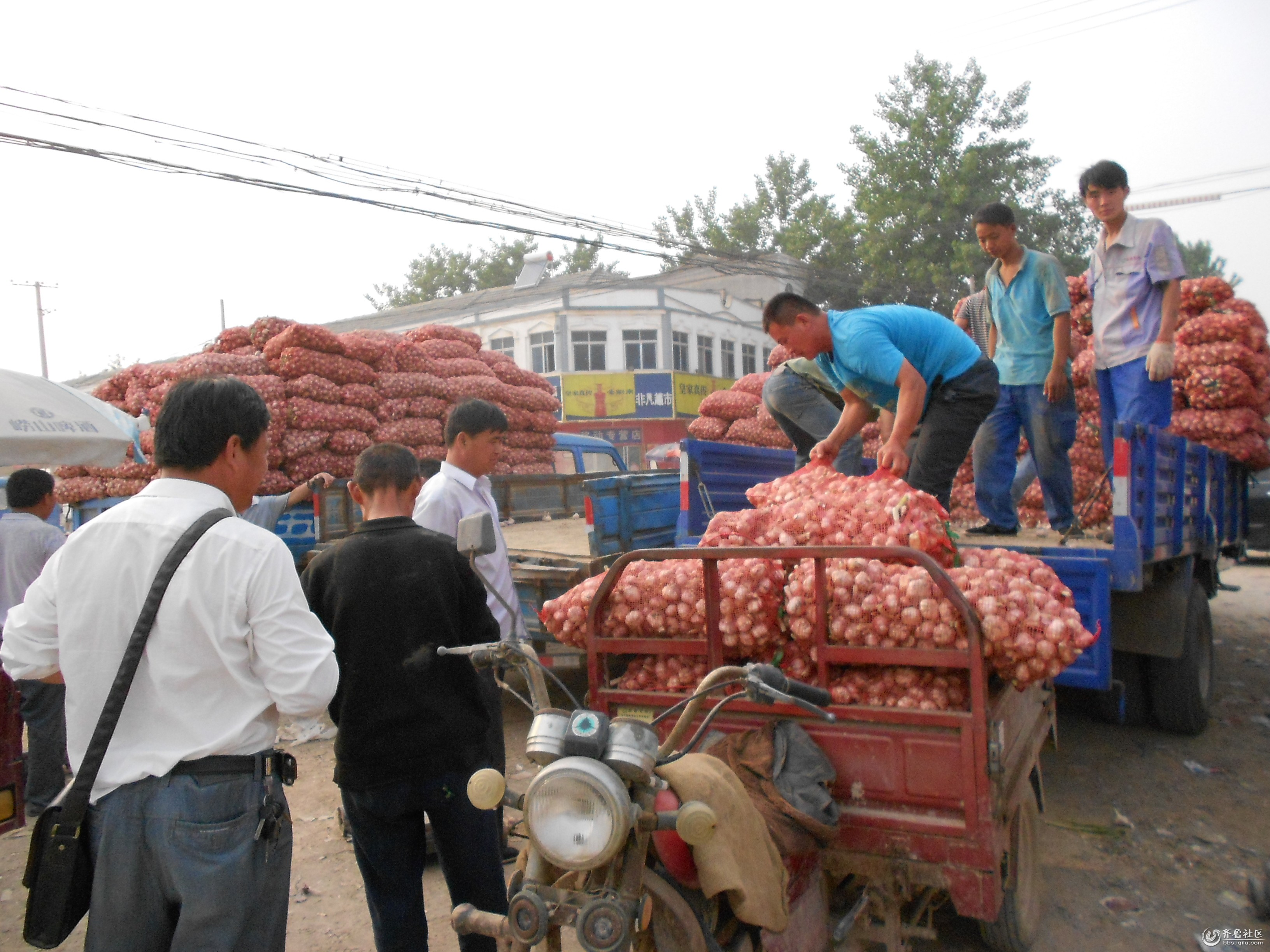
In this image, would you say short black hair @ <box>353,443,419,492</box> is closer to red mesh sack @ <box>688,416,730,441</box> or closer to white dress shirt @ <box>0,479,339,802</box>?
white dress shirt @ <box>0,479,339,802</box>

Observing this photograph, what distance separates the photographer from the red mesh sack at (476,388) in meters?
9.22

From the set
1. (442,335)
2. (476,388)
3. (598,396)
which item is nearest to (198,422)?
(476,388)

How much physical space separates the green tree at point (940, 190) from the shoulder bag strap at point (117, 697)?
26908mm

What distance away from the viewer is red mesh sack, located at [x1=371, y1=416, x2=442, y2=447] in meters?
8.57

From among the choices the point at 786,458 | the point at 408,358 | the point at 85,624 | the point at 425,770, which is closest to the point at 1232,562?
the point at 786,458

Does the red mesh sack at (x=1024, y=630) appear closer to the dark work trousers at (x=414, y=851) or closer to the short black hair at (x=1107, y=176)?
the dark work trousers at (x=414, y=851)

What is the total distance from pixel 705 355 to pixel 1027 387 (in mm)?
27937

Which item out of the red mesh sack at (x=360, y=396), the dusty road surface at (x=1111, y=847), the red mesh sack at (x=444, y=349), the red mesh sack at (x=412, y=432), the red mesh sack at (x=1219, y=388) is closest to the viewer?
the dusty road surface at (x=1111, y=847)

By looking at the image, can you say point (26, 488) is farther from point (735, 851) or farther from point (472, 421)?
point (735, 851)

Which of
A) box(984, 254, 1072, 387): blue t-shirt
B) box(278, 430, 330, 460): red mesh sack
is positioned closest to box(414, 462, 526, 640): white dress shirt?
box(984, 254, 1072, 387): blue t-shirt

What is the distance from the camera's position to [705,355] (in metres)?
32.6

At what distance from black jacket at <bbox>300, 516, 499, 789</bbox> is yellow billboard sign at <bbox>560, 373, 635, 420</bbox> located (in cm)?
2760

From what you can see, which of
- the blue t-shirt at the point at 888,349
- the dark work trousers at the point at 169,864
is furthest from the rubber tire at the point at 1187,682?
the dark work trousers at the point at 169,864

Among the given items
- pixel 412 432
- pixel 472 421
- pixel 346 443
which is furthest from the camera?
pixel 412 432
